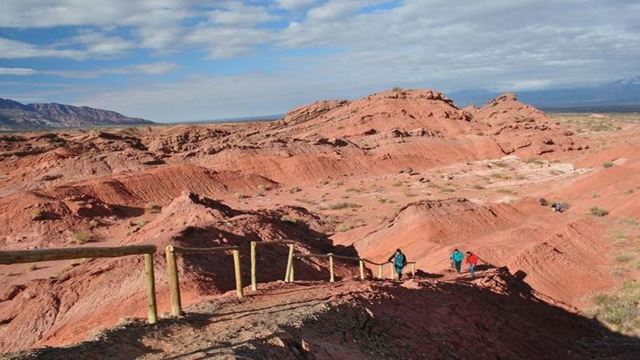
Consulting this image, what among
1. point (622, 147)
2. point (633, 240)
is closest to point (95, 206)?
point (633, 240)

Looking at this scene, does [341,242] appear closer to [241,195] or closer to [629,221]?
[629,221]

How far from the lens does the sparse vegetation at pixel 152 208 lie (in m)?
35.2

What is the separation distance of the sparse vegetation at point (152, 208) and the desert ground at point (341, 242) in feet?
0.88

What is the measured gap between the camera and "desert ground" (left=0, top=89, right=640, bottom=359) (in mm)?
8750

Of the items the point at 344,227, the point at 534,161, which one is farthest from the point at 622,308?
the point at 534,161

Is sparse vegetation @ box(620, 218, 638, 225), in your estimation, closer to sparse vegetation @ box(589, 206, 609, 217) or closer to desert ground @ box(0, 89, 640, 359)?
desert ground @ box(0, 89, 640, 359)

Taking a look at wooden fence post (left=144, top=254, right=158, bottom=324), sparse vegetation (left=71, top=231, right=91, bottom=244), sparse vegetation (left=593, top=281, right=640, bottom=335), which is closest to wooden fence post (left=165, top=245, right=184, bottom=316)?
wooden fence post (left=144, top=254, right=158, bottom=324)

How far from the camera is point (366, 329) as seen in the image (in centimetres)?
895

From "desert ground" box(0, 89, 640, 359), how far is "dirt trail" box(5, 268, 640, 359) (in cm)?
4

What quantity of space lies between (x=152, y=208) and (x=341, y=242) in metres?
14.8

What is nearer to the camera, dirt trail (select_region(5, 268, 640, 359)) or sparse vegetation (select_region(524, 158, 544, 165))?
dirt trail (select_region(5, 268, 640, 359))

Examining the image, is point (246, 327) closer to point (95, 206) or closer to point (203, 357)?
point (203, 357)

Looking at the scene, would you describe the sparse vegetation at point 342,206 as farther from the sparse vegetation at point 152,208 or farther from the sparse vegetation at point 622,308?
the sparse vegetation at point 622,308

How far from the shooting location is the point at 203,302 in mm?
9109
